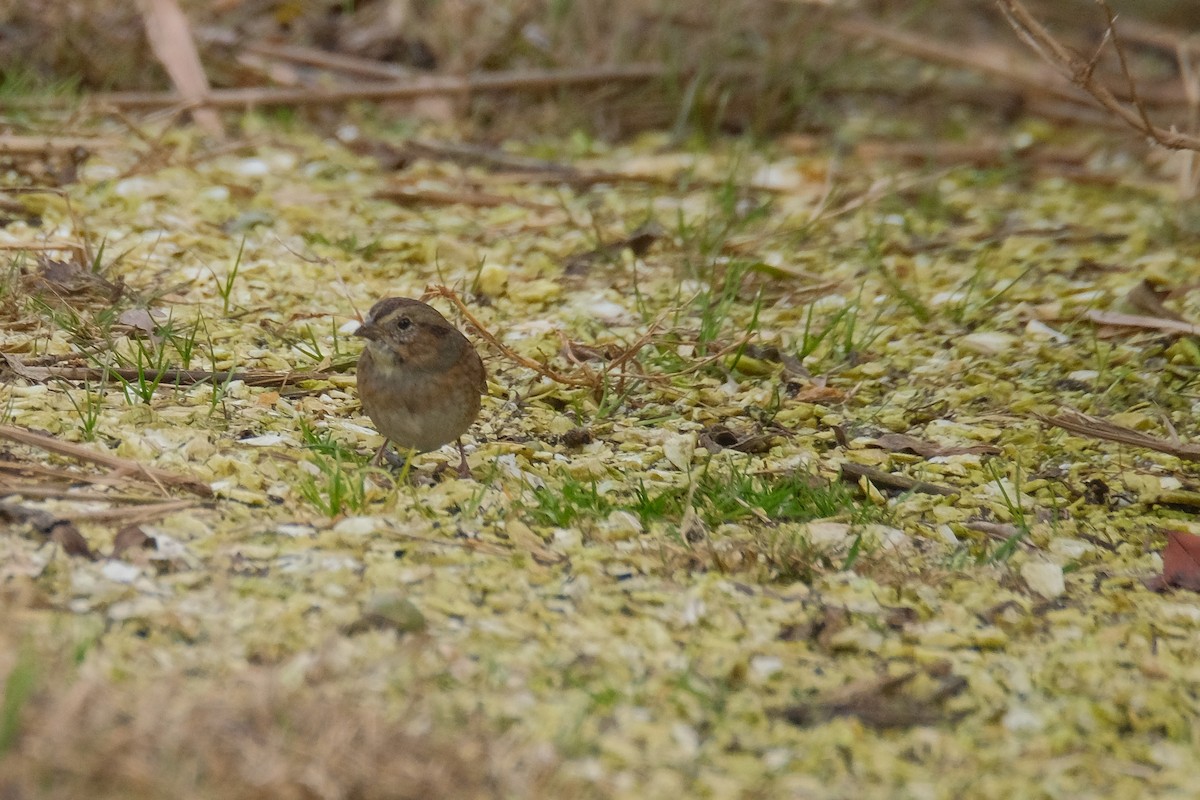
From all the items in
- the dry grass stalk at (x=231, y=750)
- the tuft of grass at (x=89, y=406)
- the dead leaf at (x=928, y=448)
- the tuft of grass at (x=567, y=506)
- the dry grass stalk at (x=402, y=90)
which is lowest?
the dead leaf at (x=928, y=448)

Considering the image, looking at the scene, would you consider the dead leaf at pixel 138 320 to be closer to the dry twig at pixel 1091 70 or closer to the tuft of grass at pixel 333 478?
the tuft of grass at pixel 333 478

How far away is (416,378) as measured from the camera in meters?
3.80

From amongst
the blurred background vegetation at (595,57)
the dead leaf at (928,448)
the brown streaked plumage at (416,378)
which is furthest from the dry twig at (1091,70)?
the blurred background vegetation at (595,57)

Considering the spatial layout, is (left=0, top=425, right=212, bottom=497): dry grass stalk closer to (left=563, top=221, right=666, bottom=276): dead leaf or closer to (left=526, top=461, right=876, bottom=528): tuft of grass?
(left=526, top=461, right=876, bottom=528): tuft of grass

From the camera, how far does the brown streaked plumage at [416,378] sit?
3.82 metres

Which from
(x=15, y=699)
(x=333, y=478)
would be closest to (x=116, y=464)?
(x=333, y=478)

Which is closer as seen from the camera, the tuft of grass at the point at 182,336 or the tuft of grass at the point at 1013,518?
the tuft of grass at the point at 1013,518

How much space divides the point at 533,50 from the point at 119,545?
15.5 feet

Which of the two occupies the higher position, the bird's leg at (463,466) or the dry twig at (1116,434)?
the dry twig at (1116,434)

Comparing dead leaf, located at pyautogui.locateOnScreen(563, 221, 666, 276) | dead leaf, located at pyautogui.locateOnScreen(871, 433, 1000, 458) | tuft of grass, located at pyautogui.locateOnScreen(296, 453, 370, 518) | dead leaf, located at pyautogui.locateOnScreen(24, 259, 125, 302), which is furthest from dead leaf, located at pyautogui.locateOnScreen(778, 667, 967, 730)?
dead leaf, located at pyautogui.locateOnScreen(563, 221, 666, 276)

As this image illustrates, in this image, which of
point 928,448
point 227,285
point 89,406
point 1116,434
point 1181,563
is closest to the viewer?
point 1181,563

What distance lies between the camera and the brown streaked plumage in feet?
12.5

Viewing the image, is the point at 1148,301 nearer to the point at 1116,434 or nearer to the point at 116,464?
the point at 1116,434

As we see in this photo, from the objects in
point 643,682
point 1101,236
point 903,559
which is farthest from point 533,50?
point 643,682
